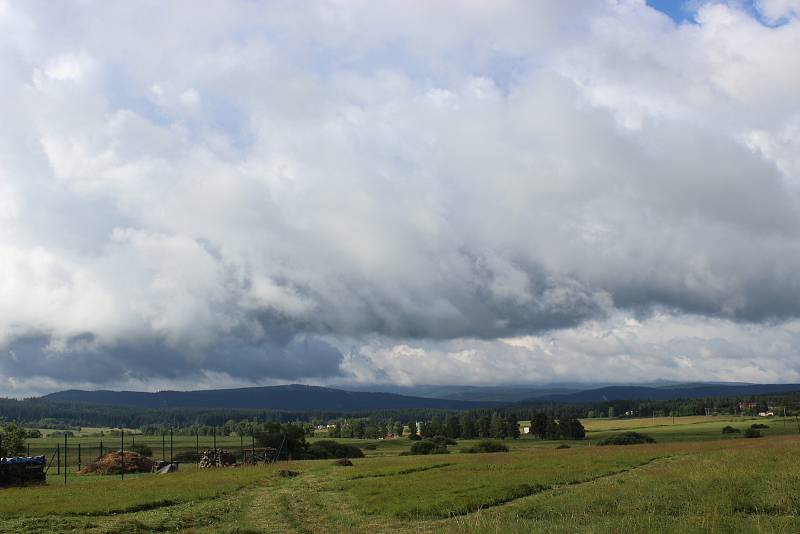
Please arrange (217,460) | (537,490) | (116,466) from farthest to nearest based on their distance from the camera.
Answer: (217,460)
(116,466)
(537,490)

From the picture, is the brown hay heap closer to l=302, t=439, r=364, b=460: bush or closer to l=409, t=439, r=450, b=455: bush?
l=302, t=439, r=364, b=460: bush

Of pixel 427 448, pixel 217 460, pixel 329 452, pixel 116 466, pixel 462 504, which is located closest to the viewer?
pixel 462 504

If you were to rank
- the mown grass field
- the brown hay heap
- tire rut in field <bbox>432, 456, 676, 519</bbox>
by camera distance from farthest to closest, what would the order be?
the brown hay heap, tire rut in field <bbox>432, 456, 676, 519</bbox>, the mown grass field

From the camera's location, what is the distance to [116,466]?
289ft

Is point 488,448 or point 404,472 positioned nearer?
point 404,472

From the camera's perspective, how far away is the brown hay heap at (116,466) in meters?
87.4

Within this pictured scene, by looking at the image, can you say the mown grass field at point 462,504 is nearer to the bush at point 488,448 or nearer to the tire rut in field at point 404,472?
the tire rut in field at point 404,472

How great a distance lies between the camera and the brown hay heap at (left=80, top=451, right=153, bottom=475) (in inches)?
3440

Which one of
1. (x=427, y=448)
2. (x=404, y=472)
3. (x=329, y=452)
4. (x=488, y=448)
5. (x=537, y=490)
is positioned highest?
(x=537, y=490)

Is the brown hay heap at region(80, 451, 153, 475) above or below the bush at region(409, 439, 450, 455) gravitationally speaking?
above

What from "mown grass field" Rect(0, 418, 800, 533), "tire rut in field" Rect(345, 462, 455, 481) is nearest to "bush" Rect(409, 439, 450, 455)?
"tire rut in field" Rect(345, 462, 455, 481)

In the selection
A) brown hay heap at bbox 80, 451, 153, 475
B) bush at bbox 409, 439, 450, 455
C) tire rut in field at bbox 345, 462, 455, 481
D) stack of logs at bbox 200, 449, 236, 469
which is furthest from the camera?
bush at bbox 409, 439, 450, 455

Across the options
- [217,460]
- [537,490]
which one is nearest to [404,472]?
[537,490]

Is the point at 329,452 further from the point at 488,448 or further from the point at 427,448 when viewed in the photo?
the point at 488,448
